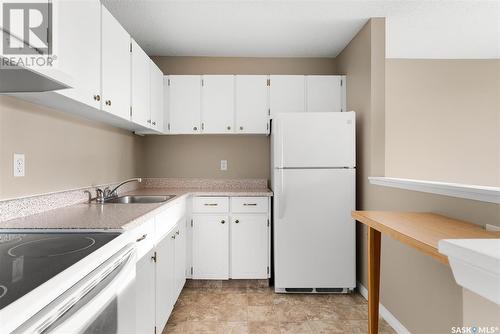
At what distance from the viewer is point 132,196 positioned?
8.34 ft

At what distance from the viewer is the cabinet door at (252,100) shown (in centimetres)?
313

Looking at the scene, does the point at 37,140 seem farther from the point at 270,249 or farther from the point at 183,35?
the point at 270,249

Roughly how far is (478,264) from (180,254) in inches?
88.7

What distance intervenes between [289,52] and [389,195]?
6.35ft

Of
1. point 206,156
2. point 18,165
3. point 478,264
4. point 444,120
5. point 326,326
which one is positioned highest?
point 444,120

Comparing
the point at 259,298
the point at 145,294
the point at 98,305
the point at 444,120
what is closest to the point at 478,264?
the point at 98,305

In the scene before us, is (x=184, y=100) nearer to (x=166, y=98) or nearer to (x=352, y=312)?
(x=166, y=98)

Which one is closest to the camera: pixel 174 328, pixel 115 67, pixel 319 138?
pixel 115 67

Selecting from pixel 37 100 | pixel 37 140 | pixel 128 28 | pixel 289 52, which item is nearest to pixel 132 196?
pixel 37 140

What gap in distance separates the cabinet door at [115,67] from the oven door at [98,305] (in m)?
1.04

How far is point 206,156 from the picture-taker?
343cm

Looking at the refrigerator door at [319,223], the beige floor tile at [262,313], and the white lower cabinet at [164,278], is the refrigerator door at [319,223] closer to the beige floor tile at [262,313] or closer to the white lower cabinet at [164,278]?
the beige floor tile at [262,313]

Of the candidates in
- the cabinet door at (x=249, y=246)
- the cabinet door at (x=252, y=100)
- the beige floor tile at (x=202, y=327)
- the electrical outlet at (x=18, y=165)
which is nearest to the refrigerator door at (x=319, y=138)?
the cabinet door at (x=252, y=100)

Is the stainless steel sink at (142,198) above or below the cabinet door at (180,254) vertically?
above
